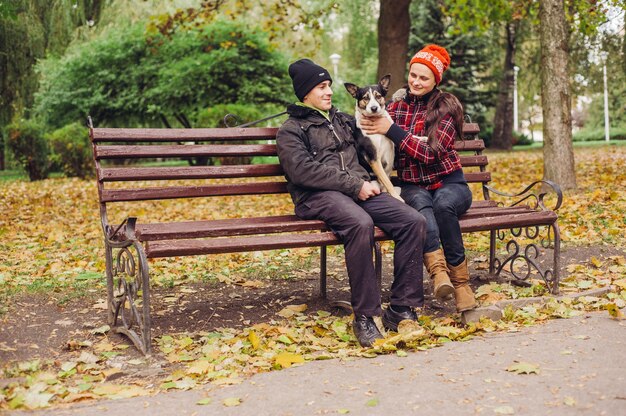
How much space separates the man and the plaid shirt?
1.08 ft

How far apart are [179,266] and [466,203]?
115 inches

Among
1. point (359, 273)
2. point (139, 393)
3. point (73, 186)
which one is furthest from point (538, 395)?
point (73, 186)

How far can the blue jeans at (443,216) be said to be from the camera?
4.39 meters

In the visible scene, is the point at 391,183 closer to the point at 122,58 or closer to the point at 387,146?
the point at 387,146

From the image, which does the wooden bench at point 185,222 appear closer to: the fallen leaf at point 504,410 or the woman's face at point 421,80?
the woman's face at point 421,80

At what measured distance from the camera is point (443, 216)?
4477 millimetres

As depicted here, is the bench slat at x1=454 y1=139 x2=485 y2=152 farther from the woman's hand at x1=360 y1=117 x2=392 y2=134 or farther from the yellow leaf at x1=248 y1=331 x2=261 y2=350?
the yellow leaf at x1=248 y1=331 x2=261 y2=350

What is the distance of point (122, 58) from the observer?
22.2 meters

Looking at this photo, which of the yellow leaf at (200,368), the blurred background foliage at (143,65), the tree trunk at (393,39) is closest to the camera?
the yellow leaf at (200,368)

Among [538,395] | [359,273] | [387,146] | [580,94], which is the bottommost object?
[538,395]

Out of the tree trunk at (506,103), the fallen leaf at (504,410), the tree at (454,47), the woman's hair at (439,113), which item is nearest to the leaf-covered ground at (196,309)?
the fallen leaf at (504,410)

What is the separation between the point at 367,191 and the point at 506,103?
24462 mm

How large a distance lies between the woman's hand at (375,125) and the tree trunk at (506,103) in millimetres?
22545

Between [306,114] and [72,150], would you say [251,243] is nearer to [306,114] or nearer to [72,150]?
[306,114]
